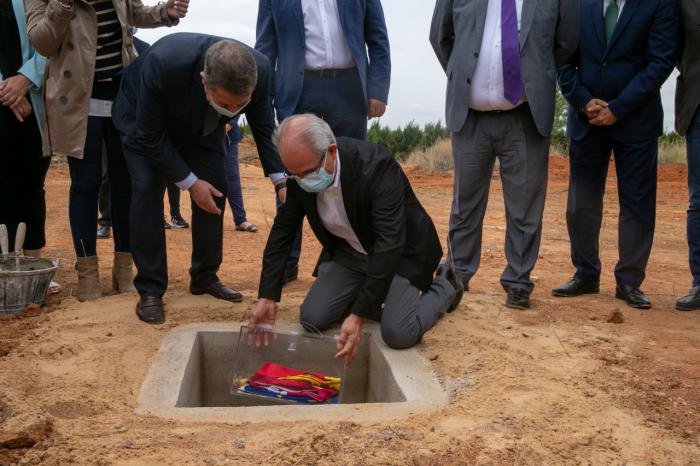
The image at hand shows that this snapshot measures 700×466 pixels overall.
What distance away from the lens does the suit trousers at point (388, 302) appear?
12.9ft

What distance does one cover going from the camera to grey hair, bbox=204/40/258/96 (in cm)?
354

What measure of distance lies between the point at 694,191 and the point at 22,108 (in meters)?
4.06

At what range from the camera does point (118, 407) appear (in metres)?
3.20

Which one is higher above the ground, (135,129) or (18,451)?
(135,129)

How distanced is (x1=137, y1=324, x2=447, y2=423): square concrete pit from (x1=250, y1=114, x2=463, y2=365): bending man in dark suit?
0.67 ft

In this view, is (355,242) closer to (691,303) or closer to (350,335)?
(350,335)

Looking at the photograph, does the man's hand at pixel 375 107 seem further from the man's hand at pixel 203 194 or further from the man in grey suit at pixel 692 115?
the man in grey suit at pixel 692 115

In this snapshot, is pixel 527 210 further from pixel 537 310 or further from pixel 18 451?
pixel 18 451

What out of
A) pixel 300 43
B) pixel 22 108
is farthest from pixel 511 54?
pixel 22 108

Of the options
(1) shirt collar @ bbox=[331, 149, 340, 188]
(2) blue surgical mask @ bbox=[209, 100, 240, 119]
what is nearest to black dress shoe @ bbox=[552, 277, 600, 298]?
(1) shirt collar @ bbox=[331, 149, 340, 188]

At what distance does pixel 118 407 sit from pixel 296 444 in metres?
0.88

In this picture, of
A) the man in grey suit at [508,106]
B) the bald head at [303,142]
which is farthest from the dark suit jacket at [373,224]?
the man in grey suit at [508,106]

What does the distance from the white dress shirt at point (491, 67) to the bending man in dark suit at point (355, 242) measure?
93cm

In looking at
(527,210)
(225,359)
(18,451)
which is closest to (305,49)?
(527,210)
